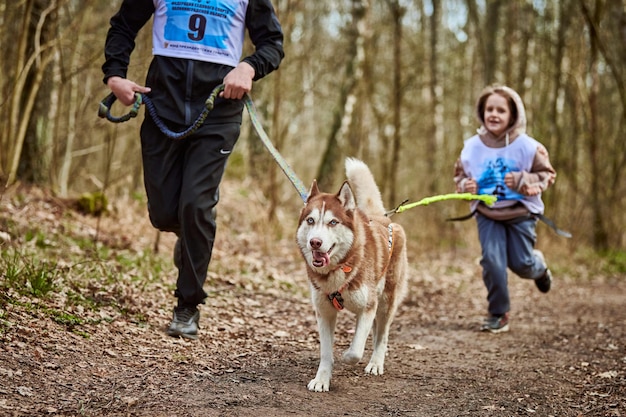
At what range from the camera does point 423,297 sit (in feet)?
27.6

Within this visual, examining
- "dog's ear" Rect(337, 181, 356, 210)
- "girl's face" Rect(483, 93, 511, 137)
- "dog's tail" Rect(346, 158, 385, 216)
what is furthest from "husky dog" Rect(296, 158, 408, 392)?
"girl's face" Rect(483, 93, 511, 137)

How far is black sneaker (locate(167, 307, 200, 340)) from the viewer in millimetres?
4750

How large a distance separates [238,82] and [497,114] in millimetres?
2957

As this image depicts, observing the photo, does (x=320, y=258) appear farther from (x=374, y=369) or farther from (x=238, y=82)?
(x=238, y=82)

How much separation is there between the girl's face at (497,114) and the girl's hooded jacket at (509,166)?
68mm

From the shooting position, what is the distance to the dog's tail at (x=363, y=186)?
4.68m

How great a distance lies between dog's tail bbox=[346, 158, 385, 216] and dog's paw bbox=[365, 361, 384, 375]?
3.55 ft

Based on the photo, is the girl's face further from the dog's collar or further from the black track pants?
the dog's collar

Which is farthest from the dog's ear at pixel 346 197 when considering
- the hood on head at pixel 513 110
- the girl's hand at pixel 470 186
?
the hood on head at pixel 513 110

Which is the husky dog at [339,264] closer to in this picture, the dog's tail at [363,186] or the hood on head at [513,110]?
the dog's tail at [363,186]

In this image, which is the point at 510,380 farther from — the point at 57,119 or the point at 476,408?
the point at 57,119

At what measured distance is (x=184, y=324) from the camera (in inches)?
188

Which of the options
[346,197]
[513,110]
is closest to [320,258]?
[346,197]

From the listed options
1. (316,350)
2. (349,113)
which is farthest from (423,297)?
(349,113)
